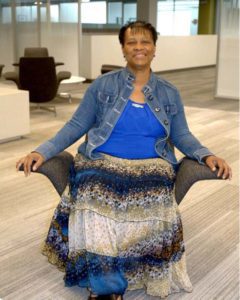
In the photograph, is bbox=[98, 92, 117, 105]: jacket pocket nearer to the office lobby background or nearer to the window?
the office lobby background

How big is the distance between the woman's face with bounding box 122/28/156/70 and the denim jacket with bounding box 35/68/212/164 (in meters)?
0.08

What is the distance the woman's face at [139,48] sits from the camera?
2191 mm

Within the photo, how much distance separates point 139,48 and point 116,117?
14.0 inches

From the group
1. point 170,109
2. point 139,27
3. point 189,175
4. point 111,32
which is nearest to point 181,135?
point 170,109

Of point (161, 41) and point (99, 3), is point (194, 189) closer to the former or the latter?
point (161, 41)

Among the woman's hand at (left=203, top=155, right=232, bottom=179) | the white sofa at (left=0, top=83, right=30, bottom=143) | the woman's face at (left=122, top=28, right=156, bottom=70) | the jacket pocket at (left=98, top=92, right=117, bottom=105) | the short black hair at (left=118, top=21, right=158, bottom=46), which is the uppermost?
the short black hair at (left=118, top=21, right=158, bottom=46)

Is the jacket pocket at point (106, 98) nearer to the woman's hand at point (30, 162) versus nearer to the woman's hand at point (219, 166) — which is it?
the woman's hand at point (30, 162)

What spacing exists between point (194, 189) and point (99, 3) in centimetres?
1137

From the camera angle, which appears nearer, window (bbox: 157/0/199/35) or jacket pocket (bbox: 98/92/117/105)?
jacket pocket (bbox: 98/92/117/105)

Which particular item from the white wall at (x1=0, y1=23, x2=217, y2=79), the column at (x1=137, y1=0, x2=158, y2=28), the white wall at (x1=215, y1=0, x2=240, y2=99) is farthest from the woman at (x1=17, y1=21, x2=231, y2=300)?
the column at (x1=137, y1=0, x2=158, y2=28)

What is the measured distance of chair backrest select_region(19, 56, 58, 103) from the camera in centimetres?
603

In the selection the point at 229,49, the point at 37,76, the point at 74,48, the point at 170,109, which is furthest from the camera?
the point at 74,48

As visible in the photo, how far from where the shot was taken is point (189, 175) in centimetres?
214

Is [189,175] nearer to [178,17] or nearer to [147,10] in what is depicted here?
[147,10]
